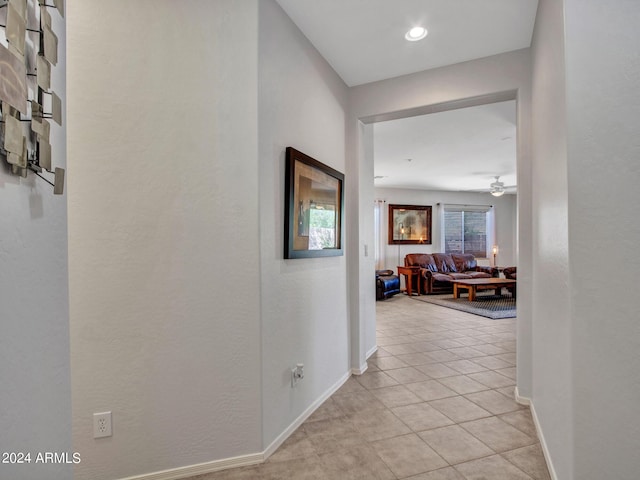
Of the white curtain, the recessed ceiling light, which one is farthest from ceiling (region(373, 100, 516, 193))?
the recessed ceiling light

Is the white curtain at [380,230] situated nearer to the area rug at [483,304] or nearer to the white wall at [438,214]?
the white wall at [438,214]

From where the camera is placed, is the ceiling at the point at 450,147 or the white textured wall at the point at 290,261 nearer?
the white textured wall at the point at 290,261

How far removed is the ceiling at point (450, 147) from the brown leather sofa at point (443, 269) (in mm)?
1865

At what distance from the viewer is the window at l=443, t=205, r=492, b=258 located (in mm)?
9552

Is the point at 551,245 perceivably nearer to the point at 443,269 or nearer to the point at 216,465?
the point at 216,465

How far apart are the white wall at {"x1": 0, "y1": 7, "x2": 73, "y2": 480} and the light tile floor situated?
49.0 inches

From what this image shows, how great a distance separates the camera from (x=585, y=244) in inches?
51.8

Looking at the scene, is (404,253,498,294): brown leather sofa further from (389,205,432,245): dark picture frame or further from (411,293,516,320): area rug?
(389,205,432,245): dark picture frame

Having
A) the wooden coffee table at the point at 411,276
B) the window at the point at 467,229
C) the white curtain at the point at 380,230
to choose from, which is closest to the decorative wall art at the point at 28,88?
the wooden coffee table at the point at 411,276

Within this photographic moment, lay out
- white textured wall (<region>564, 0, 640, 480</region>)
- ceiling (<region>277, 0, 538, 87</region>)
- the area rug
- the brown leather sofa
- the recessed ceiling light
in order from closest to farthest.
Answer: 1. white textured wall (<region>564, 0, 640, 480</region>)
2. ceiling (<region>277, 0, 538, 87</region>)
3. the recessed ceiling light
4. the area rug
5. the brown leather sofa

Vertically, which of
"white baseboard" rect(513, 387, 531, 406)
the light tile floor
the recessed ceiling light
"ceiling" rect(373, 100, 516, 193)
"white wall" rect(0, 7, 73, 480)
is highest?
the recessed ceiling light

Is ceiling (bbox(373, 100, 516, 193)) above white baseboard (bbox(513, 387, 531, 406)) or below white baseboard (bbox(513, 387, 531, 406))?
above

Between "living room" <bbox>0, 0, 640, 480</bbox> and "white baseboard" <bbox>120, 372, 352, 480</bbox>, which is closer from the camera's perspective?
"living room" <bbox>0, 0, 640, 480</bbox>

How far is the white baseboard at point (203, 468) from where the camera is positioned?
1.70m
